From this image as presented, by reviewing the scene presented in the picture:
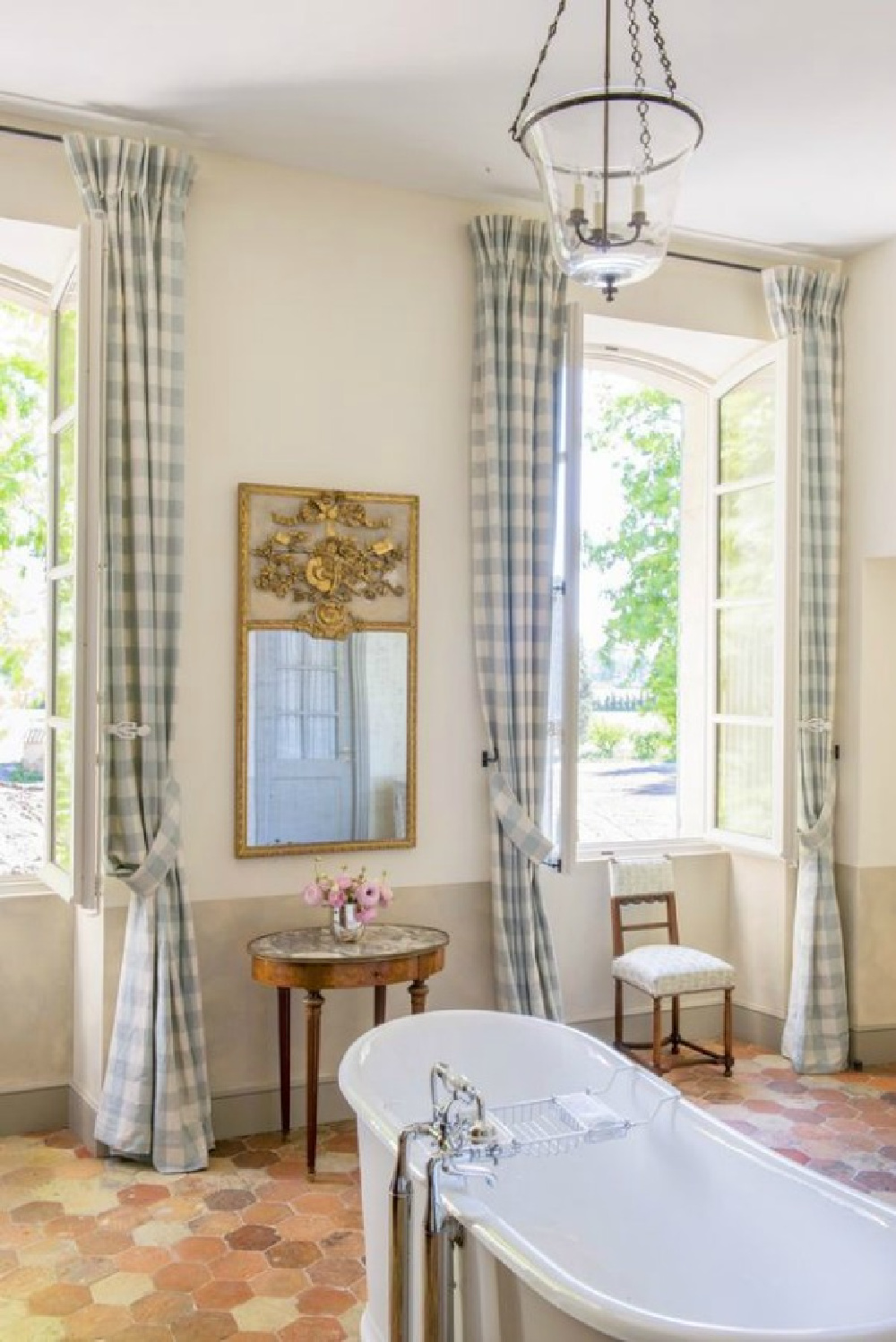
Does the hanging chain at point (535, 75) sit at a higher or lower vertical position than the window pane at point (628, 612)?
higher

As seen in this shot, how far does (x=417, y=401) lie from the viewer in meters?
4.40

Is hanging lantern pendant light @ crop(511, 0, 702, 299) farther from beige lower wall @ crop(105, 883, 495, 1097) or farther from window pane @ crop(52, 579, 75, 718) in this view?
beige lower wall @ crop(105, 883, 495, 1097)

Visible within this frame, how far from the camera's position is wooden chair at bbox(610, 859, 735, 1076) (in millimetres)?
4609

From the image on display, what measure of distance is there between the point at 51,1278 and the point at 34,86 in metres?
3.28

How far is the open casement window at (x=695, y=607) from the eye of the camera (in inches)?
187

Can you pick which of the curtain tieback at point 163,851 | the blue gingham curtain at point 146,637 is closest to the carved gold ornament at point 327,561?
the blue gingham curtain at point 146,637

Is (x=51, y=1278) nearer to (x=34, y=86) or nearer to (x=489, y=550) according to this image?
(x=489, y=550)

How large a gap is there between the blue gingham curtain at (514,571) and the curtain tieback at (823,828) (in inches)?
46.7

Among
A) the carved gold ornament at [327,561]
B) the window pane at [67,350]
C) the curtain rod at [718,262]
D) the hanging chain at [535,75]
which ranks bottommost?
the carved gold ornament at [327,561]

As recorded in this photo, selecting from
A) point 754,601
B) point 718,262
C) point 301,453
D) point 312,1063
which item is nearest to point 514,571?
point 301,453

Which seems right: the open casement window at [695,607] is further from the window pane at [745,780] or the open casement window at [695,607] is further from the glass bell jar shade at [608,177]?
the glass bell jar shade at [608,177]

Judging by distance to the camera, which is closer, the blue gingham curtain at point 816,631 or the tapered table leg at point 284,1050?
the tapered table leg at point 284,1050

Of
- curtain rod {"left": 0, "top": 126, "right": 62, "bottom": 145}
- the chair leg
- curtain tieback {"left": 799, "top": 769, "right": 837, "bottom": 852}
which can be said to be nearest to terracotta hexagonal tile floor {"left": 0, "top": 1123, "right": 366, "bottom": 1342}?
the chair leg

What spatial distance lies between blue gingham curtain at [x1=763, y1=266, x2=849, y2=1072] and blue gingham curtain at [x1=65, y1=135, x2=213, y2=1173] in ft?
7.96
